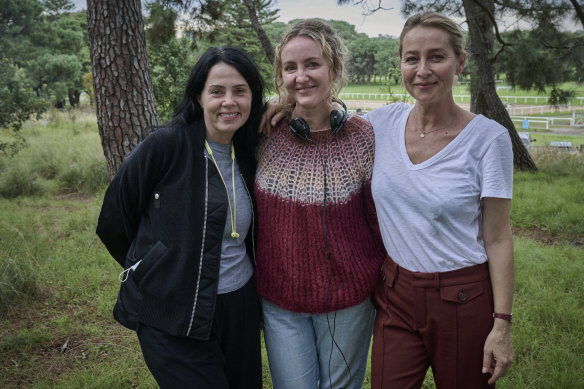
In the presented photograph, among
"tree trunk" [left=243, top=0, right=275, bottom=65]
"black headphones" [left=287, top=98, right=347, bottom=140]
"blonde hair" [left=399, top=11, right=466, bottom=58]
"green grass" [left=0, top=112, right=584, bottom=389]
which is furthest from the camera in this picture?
"tree trunk" [left=243, top=0, right=275, bottom=65]

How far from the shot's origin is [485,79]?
10.0m

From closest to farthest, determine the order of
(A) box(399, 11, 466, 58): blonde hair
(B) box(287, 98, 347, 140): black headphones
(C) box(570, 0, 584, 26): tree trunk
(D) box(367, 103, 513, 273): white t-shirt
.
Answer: (D) box(367, 103, 513, 273): white t-shirt
(A) box(399, 11, 466, 58): blonde hair
(B) box(287, 98, 347, 140): black headphones
(C) box(570, 0, 584, 26): tree trunk

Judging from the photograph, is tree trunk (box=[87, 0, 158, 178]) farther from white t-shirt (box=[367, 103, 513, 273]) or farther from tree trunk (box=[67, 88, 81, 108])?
tree trunk (box=[67, 88, 81, 108])

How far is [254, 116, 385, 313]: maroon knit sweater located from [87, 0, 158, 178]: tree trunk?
220cm

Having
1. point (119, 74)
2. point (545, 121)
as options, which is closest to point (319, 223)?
point (119, 74)

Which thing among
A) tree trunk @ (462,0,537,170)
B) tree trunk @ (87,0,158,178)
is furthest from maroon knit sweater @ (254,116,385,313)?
tree trunk @ (462,0,537,170)

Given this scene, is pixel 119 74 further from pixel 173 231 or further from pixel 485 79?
pixel 485 79

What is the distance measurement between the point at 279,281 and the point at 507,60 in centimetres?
889

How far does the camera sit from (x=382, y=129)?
2.32 meters

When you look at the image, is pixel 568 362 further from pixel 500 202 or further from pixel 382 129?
pixel 382 129

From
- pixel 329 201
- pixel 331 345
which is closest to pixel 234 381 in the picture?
pixel 331 345

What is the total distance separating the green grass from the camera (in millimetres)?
3303

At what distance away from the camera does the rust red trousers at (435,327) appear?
1983 millimetres

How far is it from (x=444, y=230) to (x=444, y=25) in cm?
88
